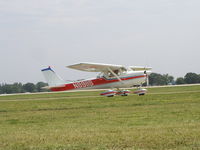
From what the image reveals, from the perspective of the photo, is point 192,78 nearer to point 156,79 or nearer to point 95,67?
point 156,79

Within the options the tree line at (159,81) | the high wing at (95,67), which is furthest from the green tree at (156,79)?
the high wing at (95,67)

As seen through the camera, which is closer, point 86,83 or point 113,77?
point 113,77

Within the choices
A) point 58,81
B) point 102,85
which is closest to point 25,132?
point 102,85

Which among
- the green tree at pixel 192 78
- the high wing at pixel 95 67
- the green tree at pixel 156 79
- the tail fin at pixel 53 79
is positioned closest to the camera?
the high wing at pixel 95 67

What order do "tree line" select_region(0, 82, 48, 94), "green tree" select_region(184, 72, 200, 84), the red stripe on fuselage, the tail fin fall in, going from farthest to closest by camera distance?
"tree line" select_region(0, 82, 48, 94)
"green tree" select_region(184, 72, 200, 84)
the tail fin
the red stripe on fuselage

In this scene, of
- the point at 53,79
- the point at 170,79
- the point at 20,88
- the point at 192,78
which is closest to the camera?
the point at 53,79

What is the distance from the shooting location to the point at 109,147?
7250 millimetres

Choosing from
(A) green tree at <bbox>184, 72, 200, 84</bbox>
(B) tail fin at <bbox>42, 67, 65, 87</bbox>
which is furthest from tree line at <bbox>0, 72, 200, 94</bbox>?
(B) tail fin at <bbox>42, 67, 65, 87</bbox>

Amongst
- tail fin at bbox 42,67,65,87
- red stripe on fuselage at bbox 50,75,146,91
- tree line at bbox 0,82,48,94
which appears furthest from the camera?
tree line at bbox 0,82,48,94

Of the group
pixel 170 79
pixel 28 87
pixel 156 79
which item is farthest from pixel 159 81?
pixel 28 87

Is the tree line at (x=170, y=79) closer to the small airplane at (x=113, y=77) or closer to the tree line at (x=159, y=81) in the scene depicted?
the tree line at (x=159, y=81)

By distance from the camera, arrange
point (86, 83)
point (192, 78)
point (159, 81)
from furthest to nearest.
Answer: point (159, 81)
point (192, 78)
point (86, 83)

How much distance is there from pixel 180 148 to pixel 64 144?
2.54 m

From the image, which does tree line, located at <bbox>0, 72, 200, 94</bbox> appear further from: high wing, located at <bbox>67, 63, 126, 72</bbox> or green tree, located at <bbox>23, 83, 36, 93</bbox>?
high wing, located at <bbox>67, 63, 126, 72</bbox>
